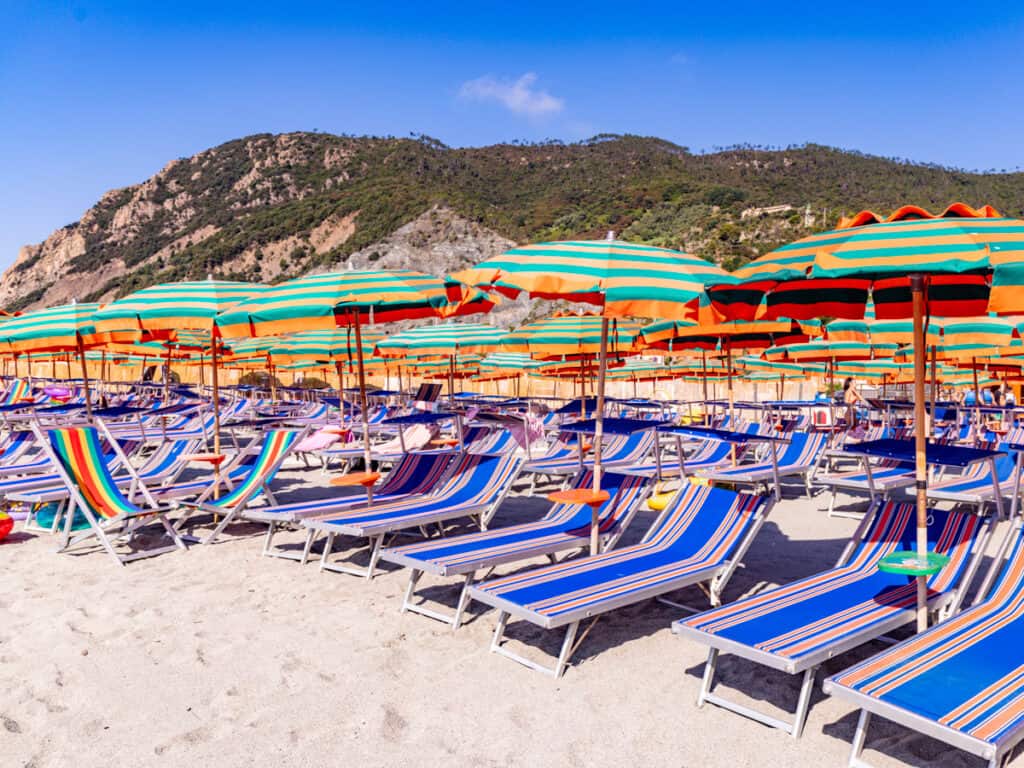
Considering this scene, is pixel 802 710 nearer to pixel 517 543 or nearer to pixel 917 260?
pixel 917 260

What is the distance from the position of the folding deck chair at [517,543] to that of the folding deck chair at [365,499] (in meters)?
1.00

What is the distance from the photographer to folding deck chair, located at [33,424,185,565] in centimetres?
536

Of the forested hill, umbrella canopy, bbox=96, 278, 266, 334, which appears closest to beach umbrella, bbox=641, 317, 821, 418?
umbrella canopy, bbox=96, 278, 266, 334

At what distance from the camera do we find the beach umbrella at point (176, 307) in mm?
5621

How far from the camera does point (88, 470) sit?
5.70 meters

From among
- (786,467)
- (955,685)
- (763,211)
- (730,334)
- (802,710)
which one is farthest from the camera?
(763,211)

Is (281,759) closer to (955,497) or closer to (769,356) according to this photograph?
(955,497)

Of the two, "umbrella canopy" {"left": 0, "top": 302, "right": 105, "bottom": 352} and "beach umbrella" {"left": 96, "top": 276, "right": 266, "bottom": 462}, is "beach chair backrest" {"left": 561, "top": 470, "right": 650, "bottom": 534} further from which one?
"umbrella canopy" {"left": 0, "top": 302, "right": 105, "bottom": 352}

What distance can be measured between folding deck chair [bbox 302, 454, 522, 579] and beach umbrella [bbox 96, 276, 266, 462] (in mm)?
1568

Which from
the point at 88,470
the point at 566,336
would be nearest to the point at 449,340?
the point at 566,336

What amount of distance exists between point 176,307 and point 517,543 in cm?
307

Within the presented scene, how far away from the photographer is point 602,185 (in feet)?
254

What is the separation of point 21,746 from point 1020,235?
4.12 m

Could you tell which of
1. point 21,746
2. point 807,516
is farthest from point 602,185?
point 21,746
